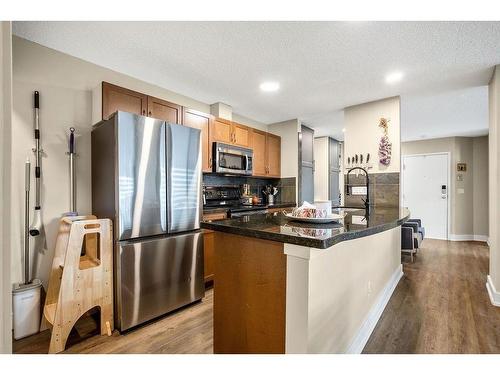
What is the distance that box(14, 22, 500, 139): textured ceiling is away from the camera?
6.00ft

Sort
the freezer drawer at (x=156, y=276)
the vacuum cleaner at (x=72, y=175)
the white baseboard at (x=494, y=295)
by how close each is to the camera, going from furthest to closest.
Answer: the white baseboard at (x=494, y=295) → the vacuum cleaner at (x=72, y=175) → the freezer drawer at (x=156, y=276)

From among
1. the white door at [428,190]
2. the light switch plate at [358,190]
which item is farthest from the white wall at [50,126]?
the white door at [428,190]

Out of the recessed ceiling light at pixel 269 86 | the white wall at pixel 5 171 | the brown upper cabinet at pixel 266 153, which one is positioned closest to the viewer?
the white wall at pixel 5 171

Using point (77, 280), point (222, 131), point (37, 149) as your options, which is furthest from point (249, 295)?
point (222, 131)

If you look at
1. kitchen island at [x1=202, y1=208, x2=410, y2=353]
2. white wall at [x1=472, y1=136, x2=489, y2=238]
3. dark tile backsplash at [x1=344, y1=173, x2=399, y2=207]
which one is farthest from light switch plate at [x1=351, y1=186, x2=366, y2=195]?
white wall at [x1=472, y1=136, x2=489, y2=238]

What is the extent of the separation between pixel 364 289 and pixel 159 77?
9.43 feet

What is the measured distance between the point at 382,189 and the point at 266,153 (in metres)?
1.89

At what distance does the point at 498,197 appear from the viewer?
240 cm

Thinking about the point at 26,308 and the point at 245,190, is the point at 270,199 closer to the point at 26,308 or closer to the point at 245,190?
the point at 245,190

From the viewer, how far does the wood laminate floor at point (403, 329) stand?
1.74 metres

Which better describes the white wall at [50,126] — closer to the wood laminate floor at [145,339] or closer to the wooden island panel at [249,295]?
the wood laminate floor at [145,339]

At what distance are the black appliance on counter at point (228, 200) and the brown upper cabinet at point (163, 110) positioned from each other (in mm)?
1147

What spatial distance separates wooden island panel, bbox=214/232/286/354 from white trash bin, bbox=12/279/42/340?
5.00 feet

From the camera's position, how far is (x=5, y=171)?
2.24 ft
